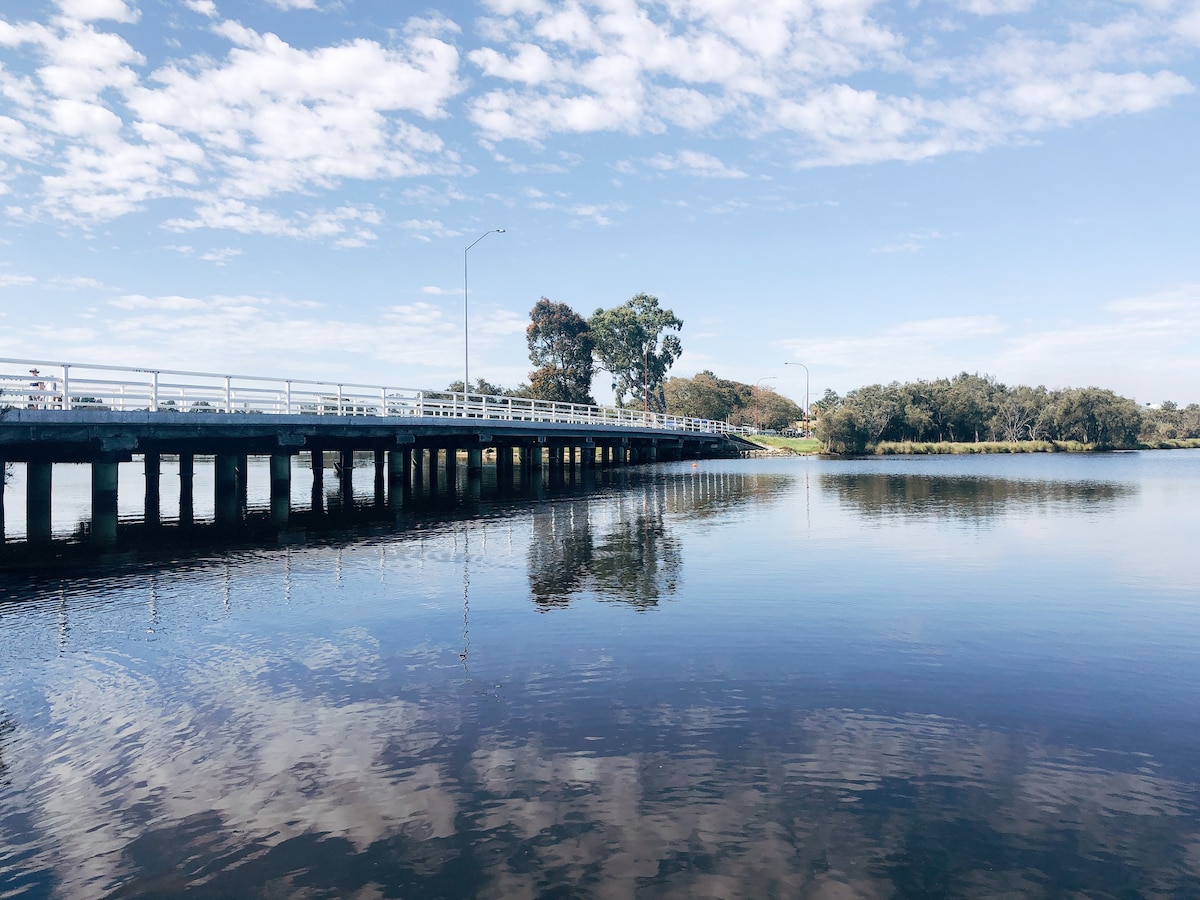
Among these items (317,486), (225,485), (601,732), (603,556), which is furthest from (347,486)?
(601,732)

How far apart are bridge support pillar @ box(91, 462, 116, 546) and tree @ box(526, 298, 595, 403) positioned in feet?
266

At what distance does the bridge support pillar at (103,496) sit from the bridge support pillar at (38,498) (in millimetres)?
1314

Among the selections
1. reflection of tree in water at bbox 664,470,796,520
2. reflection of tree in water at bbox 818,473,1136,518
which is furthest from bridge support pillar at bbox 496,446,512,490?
reflection of tree in water at bbox 818,473,1136,518

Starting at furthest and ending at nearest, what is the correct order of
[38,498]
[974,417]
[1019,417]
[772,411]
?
[772,411]
[1019,417]
[974,417]
[38,498]

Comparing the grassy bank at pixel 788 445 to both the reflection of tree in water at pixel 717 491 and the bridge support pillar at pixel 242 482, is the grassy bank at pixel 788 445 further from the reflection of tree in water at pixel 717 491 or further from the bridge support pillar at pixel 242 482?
the bridge support pillar at pixel 242 482

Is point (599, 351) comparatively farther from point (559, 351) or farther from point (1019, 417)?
point (1019, 417)

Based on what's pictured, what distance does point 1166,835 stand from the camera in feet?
21.0

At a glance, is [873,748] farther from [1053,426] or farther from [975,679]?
[1053,426]

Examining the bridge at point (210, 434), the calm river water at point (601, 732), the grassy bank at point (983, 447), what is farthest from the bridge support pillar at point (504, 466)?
the grassy bank at point (983, 447)

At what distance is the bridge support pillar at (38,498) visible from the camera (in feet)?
84.8

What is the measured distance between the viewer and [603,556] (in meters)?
21.3

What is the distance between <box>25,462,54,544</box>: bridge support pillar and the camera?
25844 mm

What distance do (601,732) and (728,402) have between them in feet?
489

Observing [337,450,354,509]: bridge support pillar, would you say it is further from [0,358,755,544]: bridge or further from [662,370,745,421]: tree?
[662,370,745,421]: tree
